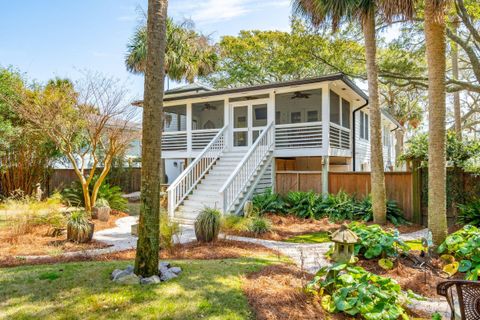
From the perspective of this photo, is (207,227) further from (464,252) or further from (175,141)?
(175,141)

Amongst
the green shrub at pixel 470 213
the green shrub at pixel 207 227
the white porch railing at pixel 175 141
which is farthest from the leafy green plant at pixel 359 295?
the white porch railing at pixel 175 141

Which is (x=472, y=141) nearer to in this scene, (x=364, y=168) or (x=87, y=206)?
(x=364, y=168)

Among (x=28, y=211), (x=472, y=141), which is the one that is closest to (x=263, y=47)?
(x=472, y=141)

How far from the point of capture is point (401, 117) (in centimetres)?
3197

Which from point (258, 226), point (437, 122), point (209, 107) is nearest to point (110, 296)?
point (258, 226)

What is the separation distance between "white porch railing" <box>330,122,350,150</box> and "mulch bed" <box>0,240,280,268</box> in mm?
7097

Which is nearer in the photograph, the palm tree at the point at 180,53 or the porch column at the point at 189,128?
the porch column at the point at 189,128

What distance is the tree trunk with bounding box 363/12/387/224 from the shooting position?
9.33 m

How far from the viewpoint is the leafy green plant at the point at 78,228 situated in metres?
7.57

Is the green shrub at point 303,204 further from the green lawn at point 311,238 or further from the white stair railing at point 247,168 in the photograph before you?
the green lawn at point 311,238

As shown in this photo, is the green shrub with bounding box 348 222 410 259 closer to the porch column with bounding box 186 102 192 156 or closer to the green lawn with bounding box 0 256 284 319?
the green lawn with bounding box 0 256 284 319

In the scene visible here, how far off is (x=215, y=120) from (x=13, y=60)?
9.66 meters

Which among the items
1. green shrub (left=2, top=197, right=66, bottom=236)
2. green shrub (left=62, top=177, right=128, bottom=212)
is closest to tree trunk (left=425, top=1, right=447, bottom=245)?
green shrub (left=2, top=197, right=66, bottom=236)

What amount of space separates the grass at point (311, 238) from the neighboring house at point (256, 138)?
2753mm
